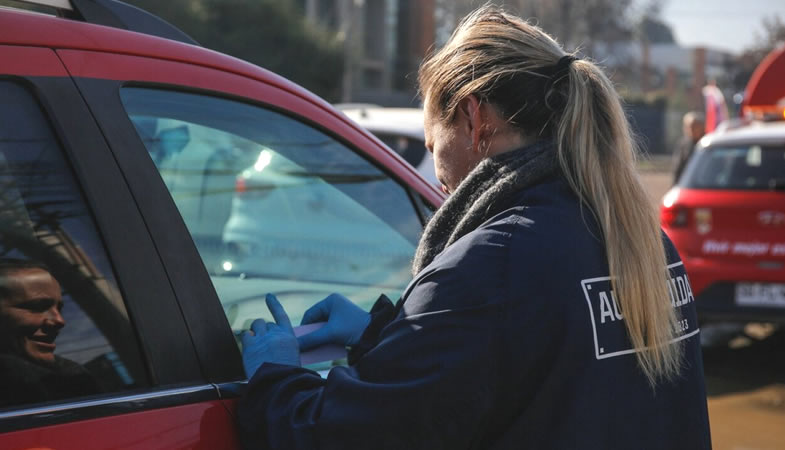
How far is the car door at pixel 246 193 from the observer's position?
170 cm

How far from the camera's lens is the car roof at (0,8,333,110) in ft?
5.26

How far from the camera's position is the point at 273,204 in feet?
15.6

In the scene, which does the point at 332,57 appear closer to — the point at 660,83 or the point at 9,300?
the point at 9,300

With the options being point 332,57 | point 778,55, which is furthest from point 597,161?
point 332,57

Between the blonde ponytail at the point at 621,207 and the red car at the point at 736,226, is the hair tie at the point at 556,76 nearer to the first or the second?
the blonde ponytail at the point at 621,207

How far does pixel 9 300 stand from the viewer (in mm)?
1536

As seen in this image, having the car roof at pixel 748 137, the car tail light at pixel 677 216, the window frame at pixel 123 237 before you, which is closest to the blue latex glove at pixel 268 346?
the window frame at pixel 123 237

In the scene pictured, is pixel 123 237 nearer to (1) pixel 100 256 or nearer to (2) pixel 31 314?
(1) pixel 100 256

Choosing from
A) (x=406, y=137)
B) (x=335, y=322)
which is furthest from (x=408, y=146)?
(x=335, y=322)

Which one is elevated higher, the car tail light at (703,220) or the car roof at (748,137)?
the car roof at (748,137)

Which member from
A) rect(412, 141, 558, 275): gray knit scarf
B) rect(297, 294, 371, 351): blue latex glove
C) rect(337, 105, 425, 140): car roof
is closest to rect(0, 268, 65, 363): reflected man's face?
rect(297, 294, 371, 351): blue latex glove

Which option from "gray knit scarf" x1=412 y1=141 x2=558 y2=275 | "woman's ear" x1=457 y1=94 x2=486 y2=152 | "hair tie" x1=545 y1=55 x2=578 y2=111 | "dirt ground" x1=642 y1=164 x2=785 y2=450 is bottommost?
"dirt ground" x1=642 y1=164 x2=785 y2=450

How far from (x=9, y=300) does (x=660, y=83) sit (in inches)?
2835

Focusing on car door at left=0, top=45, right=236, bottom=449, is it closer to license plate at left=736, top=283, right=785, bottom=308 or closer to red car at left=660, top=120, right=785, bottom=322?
red car at left=660, top=120, right=785, bottom=322
